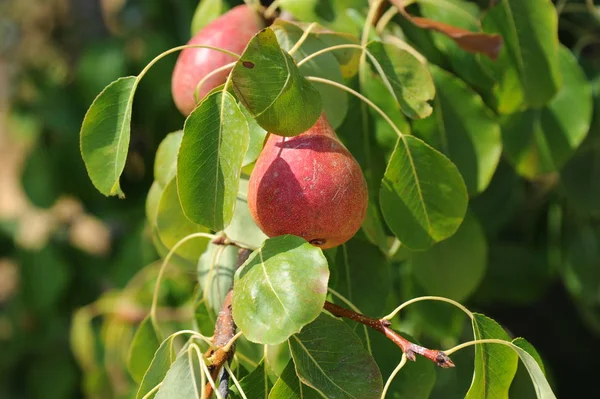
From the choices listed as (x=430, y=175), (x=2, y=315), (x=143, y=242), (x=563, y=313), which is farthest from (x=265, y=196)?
(x=2, y=315)

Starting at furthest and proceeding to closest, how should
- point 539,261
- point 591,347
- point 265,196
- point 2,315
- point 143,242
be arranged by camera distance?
point 2,315
point 591,347
point 143,242
point 539,261
point 265,196

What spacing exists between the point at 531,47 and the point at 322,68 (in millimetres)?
274

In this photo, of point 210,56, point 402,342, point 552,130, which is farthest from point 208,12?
point 402,342

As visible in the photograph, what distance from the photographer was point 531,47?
2.98ft

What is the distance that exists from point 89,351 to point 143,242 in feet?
0.84

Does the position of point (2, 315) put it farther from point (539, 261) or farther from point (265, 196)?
point (265, 196)

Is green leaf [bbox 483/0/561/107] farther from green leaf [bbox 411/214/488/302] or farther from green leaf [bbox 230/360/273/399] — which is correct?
green leaf [bbox 230/360/273/399]

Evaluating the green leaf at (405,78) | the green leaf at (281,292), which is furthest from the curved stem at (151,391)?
the green leaf at (405,78)

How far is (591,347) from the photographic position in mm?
1891

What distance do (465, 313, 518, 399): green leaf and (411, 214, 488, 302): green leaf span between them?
0.93 feet

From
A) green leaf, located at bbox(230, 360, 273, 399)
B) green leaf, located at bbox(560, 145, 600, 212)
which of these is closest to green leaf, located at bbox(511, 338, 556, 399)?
green leaf, located at bbox(230, 360, 273, 399)

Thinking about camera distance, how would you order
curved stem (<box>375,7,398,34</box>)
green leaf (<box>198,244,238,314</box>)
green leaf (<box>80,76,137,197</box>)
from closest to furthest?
green leaf (<box>80,76,137,197</box>)
green leaf (<box>198,244,238,314</box>)
curved stem (<box>375,7,398,34</box>)

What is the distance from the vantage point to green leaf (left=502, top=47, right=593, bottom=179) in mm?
1003

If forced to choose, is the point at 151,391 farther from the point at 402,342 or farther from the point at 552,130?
the point at 552,130
